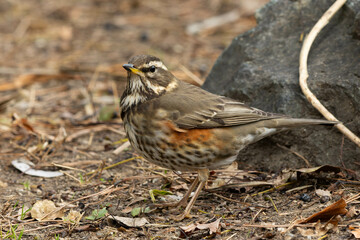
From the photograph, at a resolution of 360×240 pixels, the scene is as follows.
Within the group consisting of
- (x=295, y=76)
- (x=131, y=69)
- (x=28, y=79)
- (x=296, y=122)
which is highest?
(x=295, y=76)

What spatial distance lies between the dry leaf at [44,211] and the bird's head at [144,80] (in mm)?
1167

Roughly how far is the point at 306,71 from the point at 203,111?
48.3 inches

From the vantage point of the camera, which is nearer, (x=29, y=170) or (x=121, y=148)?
(x=29, y=170)

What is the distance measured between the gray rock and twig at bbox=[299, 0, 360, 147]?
0.33 ft

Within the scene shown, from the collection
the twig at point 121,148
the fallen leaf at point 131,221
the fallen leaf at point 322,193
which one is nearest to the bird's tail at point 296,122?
the fallen leaf at point 322,193

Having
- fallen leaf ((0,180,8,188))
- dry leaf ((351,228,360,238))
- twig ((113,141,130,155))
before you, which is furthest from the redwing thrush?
fallen leaf ((0,180,8,188))

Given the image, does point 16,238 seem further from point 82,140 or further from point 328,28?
point 328,28

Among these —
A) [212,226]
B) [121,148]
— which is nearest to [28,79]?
[121,148]

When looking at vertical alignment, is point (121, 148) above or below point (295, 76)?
below

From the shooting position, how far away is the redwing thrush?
15.6 feet

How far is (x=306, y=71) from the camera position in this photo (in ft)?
17.5

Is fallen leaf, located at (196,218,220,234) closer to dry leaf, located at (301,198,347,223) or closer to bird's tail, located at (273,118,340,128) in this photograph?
dry leaf, located at (301,198,347,223)

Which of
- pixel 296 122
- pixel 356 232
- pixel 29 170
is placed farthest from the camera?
pixel 29 170

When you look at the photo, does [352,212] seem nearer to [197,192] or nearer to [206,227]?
[206,227]
